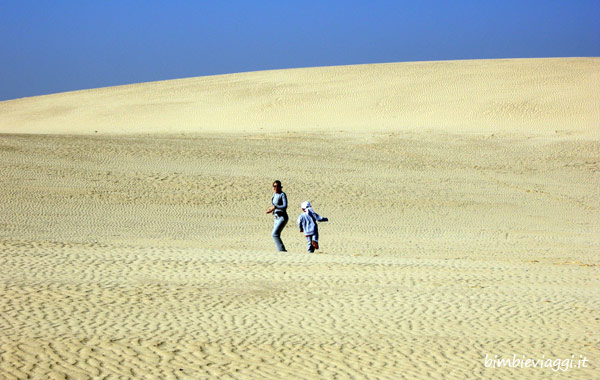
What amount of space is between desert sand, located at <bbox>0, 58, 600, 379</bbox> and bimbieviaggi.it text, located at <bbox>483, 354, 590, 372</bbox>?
8 cm

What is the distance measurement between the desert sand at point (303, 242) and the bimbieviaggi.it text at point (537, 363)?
8cm

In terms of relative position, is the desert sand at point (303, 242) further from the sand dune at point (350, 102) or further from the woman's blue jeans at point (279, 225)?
the woman's blue jeans at point (279, 225)

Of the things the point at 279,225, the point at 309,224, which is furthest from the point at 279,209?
the point at 309,224

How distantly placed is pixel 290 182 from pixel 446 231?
19.4 ft

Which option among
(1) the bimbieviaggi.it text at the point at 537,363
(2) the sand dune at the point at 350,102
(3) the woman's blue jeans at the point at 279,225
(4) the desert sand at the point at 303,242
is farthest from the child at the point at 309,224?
(2) the sand dune at the point at 350,102

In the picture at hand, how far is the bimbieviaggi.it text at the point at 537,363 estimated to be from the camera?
745 centimetres

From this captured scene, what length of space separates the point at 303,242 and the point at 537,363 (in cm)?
922

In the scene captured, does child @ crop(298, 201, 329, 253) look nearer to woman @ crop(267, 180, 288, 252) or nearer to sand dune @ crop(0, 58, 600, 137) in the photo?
woman @ crop(267, 180, 288, 252)

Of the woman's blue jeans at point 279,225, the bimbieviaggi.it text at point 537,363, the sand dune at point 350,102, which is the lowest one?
the bimbieviaggi.it text at point 537,363

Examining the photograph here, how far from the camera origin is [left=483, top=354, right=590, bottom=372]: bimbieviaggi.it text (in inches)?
293

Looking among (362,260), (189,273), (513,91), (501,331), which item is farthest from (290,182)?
(513,91)

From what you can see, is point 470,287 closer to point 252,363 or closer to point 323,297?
point 323,297

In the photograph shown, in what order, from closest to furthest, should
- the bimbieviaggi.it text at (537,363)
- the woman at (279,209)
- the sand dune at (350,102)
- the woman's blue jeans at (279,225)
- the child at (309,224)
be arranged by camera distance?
the bimbieviaggi.it text at (537,363) < the woman at (279,209) < the woman's blue jeans at (279,225) < the child at (309,224) < the sand dune at (350,102)

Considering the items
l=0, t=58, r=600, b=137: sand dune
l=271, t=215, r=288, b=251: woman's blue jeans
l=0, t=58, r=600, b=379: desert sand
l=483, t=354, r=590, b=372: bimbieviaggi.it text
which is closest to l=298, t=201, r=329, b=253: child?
l=271, t=215, r=288, b=251: woman's blue jeans
